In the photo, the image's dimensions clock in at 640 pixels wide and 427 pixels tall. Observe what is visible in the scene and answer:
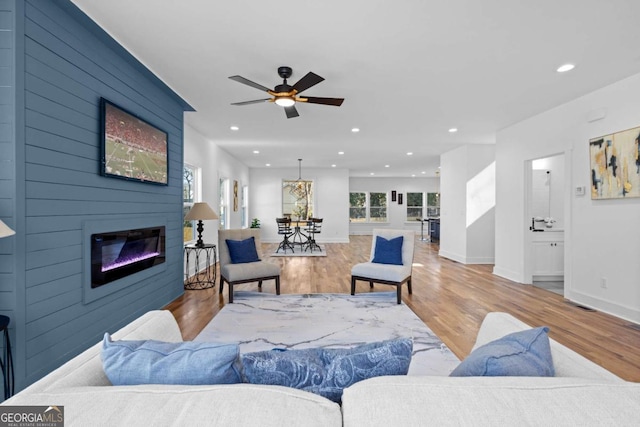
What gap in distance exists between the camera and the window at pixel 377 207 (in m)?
14.1

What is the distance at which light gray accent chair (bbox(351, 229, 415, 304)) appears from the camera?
4.12m

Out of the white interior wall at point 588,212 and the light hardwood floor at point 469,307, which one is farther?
the white interior wall at point 588,212

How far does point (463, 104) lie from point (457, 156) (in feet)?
10.9

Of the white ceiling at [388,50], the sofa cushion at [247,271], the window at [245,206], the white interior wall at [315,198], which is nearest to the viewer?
the white ceiling at [388,50]

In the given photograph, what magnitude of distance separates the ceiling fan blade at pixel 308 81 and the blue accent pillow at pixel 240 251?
7.61ft

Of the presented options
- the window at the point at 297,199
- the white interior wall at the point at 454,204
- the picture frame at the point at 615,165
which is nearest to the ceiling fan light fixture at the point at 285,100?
the picture frame at the point at 615,165

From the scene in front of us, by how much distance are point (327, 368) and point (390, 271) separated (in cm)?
332

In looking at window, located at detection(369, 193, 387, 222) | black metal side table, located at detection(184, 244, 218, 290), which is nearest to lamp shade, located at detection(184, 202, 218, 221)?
black metal side table, located at detection(184, 244, 218, 290)

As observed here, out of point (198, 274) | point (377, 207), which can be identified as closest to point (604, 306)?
point (198, 274)

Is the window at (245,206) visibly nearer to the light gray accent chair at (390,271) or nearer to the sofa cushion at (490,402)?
the light gray accent chair at (390,271)

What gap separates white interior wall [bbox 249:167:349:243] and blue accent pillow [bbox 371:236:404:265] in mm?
6627

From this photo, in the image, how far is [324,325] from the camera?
3.34 meters

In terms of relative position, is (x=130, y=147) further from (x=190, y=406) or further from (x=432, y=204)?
(x=432, y=204)

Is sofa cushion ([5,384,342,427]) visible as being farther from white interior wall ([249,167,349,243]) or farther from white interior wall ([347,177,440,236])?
white interior wall ([347,177,440,236])
